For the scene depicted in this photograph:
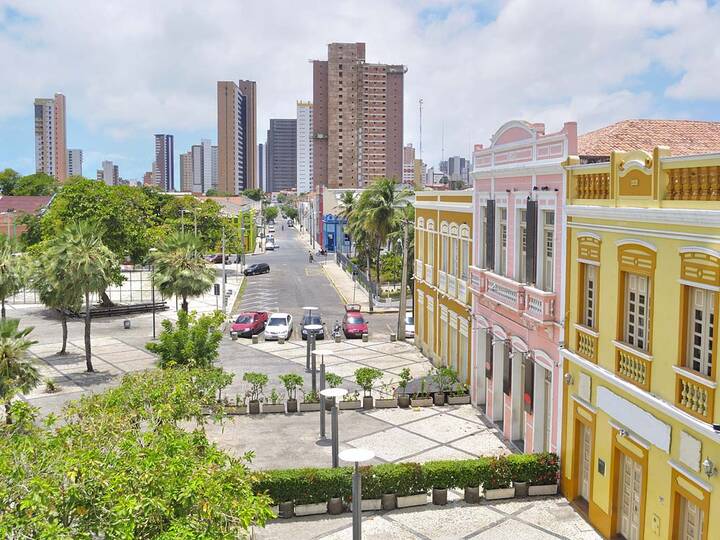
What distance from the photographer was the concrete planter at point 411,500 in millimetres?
18156

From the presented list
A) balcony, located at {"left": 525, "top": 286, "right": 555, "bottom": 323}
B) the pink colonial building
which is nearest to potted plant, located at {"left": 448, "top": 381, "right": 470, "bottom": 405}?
the pink colonial building

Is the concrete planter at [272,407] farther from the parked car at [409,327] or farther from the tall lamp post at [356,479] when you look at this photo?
the parked car at [409,327]

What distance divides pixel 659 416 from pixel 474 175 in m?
13.2

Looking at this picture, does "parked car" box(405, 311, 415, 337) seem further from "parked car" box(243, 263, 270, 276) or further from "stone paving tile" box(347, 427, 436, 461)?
"parked car" box(243, 263, 270, 276)

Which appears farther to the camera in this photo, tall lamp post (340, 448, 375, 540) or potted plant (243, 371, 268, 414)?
potted plant (243, 371, 268, 414)

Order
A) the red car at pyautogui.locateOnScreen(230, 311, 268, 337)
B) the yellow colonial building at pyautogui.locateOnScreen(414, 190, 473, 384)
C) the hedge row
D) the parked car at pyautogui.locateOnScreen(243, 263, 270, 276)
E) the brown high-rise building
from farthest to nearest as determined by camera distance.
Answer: the brown high-rise building < the parked car at pyautogui.locateOnScreen(243, 263, 270, 276) < the red car at pyautogui.locateOnScreen(230, 311, 268, 337) < the yellow colonial building at pyautogui.locateOnScreen(414, 190, 473, 384) < the hedge row

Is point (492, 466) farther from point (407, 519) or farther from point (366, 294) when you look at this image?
point (366, 294)

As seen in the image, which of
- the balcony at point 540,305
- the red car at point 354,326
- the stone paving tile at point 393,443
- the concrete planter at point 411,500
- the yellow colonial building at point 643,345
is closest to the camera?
the yellow colonial building at point 643,345

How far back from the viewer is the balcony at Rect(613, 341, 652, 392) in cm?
1444

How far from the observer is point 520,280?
71.9 feet

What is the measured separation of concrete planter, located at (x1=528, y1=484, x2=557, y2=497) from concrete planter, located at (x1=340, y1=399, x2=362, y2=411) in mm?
9625

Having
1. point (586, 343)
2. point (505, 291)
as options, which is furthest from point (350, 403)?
point (586, 343)

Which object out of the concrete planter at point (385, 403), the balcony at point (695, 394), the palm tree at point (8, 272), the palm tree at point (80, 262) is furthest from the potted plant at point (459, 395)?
the palm tree at point (8, 272)

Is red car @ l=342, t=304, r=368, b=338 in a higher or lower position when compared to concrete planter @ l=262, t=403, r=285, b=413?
higher
